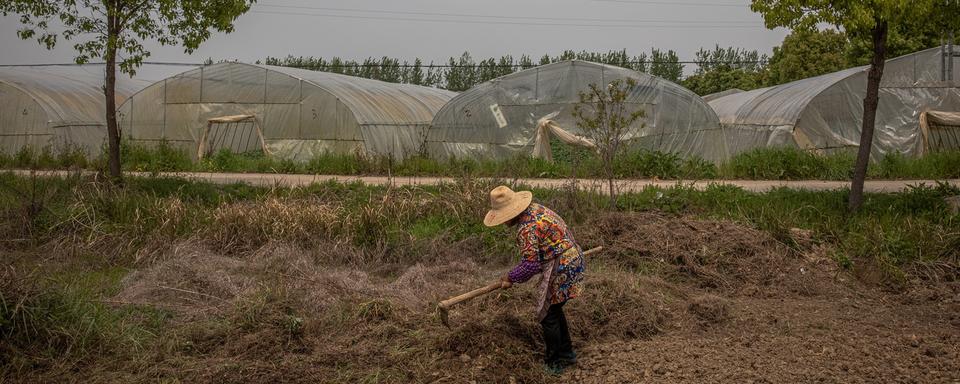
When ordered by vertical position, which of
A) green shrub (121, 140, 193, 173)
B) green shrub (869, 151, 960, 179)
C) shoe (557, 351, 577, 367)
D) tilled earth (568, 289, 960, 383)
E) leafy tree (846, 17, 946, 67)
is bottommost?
shoe (557, 351, 577, 367)

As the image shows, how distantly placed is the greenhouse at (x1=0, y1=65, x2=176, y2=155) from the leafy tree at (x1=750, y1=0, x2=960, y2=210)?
18.0 metres

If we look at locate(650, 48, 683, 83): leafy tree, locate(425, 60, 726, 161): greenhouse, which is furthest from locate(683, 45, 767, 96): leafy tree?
locate(425, 60, 726, 161): greenhouse

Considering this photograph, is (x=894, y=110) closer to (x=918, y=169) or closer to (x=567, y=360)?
(x=918, y=169)

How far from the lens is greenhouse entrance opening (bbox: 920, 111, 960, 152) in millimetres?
21672

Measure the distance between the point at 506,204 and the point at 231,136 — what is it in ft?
66.0

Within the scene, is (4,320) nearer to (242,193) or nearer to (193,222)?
(193,222)

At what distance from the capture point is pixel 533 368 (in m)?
6.53

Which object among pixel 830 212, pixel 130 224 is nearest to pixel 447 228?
pixel 130 224

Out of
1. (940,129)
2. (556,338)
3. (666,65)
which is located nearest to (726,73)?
(666,65)

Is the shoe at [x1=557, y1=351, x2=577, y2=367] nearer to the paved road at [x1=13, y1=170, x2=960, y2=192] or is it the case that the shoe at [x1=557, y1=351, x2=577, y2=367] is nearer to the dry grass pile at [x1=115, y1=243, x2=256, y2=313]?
the dry grass pile at [x1=115, y1=243, x2=256, y2=313]

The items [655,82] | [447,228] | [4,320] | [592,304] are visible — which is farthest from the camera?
[655,82]

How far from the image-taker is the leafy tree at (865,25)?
11.1 metres

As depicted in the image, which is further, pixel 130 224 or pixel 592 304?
pixel 130 224

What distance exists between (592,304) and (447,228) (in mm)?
3929
